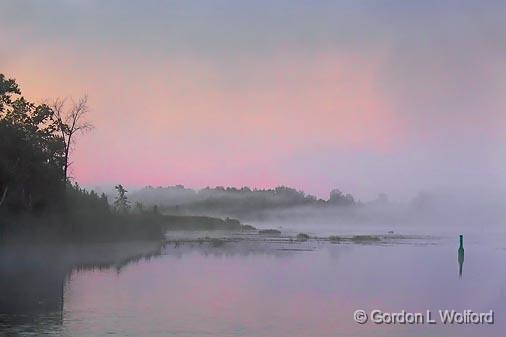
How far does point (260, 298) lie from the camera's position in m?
27.9

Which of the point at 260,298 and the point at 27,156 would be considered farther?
the point at 27,156

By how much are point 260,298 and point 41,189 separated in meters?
36.9

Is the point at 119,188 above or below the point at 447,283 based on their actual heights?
above

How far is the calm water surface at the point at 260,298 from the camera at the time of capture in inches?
797

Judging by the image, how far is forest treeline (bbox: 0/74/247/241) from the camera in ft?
175

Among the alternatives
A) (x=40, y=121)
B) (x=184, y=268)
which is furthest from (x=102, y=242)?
(x=184, y=268)

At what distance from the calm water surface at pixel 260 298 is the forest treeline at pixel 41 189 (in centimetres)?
1364

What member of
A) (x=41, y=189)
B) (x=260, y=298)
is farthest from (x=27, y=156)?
(x=260, y=298)

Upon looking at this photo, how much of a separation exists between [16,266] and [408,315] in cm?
2636

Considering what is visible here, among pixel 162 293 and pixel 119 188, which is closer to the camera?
pixel 162 293

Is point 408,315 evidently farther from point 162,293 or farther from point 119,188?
point 119,188

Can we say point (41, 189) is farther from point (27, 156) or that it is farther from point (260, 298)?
point (260, 298)

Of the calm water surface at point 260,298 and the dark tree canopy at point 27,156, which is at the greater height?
the dark tree canopy at point 27,156

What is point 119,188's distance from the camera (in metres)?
119
